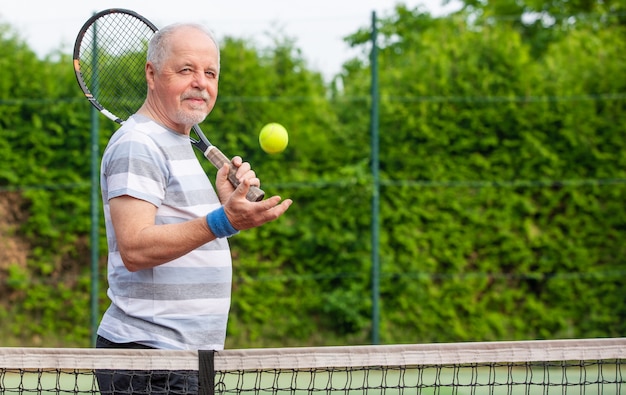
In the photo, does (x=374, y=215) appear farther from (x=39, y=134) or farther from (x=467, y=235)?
(x=39, y=134)

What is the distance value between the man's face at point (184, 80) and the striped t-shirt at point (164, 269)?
54 mm

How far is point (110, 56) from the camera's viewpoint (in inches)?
130

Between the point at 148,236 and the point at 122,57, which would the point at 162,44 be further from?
the point at 122,57

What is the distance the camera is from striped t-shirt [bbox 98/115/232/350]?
6.84ft

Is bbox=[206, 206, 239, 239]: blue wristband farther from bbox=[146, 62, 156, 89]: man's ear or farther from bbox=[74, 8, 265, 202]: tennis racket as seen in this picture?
bbox=[74, 8, 265, 202]: tennis racket

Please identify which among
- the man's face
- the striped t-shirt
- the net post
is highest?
the man's face

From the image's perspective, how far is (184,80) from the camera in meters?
2.18

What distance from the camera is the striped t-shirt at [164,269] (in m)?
2.09

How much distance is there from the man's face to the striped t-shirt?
0.18 ft

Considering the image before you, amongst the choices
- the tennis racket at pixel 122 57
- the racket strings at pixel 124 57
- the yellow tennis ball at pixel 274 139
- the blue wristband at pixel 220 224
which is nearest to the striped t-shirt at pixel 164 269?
the blue wristband at pixel 220 224

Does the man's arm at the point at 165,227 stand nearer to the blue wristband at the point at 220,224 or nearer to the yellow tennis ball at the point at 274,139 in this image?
the blue wristband at the point at 220,224

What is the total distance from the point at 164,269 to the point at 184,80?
444 millimetres

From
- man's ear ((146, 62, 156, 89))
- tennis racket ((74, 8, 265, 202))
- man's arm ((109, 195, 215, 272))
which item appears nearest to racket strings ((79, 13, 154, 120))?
tennis racket ((74, 8, 265, 202))

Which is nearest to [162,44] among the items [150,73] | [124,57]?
[150,73]
